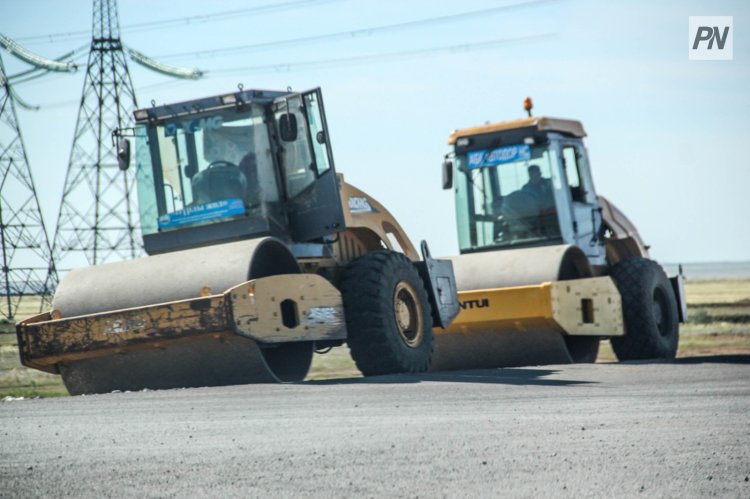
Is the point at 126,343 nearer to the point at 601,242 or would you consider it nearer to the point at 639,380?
the point at 639,380

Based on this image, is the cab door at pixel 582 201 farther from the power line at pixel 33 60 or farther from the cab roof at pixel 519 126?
the power line at pixel 33 60

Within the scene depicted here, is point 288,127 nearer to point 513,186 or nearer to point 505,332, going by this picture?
point 505,332

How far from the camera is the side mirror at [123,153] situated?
44.5 feet

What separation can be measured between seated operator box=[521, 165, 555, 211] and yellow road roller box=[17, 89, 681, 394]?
84 centimetres

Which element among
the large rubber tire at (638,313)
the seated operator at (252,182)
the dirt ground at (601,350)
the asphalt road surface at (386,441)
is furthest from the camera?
the large rubber tire at (638,313)

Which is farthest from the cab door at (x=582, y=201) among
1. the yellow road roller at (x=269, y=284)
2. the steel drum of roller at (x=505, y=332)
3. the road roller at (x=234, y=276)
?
the road roller at (x=234, y=276)

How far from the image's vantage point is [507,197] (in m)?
17.3

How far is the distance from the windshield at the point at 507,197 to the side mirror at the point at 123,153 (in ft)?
18.1

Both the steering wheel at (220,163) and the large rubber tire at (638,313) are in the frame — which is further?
the large rubber tire at (638,313)

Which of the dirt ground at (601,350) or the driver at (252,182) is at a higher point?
the driver at (252,182)

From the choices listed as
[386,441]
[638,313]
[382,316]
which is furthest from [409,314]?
[386,441]

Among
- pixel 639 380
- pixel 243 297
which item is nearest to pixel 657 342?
pixel 639 380

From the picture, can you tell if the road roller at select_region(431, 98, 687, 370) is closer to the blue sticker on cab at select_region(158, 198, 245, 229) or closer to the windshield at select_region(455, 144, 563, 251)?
the windshield at select_region(455, 144, 563, 251)

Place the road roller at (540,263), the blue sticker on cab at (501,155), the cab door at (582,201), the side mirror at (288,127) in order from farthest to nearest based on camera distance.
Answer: the cab door at (582,201) → the blue sticker on cab at (501,155) → the road roller at (540,263) → the side mirror at (288,127)
